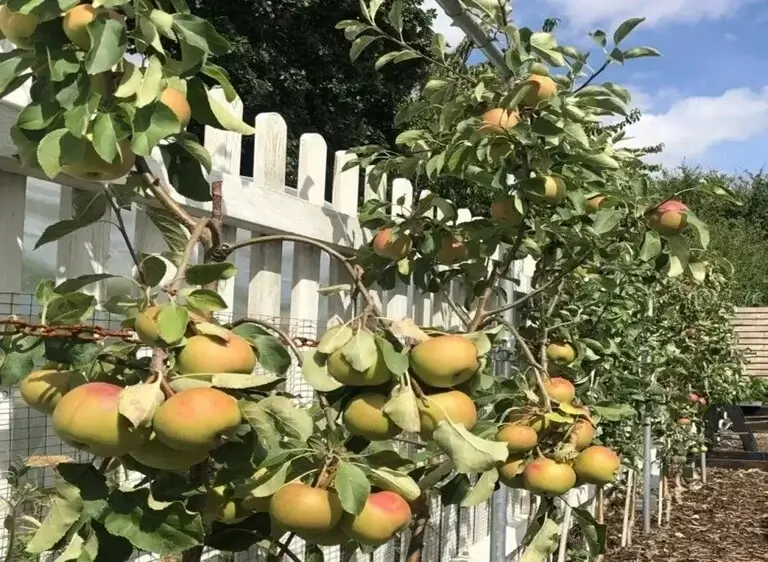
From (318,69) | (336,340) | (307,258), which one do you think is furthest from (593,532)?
(318,69)

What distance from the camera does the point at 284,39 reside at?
38.5ft

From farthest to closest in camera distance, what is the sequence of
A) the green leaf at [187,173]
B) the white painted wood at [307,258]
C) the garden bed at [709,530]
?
the garden bed at [709,530] < the white painted wood at [307,258] < the green leaf at [187,173]

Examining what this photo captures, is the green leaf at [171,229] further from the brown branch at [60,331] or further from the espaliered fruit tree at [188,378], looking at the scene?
the brown branch at [60,331]

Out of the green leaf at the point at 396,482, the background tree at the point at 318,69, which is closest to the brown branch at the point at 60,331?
the green leaf at the point at 396,482

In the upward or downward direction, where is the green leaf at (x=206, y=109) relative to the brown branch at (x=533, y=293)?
upward

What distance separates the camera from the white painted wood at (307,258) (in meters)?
2.03

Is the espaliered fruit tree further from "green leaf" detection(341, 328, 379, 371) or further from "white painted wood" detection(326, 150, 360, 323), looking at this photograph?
"white painted wood" detection(326, 150, 360, 323)

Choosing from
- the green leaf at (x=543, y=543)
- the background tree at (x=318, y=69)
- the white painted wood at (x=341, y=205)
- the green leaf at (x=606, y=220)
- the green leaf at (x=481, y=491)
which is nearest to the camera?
the green leaf at (x=481, y=491)

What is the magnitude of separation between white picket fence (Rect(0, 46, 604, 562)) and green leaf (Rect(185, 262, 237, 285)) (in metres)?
0.54

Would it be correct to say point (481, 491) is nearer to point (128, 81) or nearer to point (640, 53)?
point (128, 81)

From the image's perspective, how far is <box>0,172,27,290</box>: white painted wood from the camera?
54.1 inches

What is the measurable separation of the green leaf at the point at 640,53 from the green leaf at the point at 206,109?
108cm

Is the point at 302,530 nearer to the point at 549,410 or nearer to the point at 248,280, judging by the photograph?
the point at 549,410

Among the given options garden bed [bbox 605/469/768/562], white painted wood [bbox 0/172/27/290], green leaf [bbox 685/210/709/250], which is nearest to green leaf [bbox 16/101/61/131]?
white painted wood [bbox 0/172/27/290]
